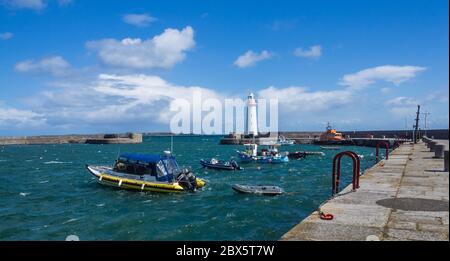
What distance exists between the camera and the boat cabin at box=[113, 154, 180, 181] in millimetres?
31266

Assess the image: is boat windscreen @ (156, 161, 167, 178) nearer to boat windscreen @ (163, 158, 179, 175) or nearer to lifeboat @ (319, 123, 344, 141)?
boat windscreen @ (163, 158, 179, 175)

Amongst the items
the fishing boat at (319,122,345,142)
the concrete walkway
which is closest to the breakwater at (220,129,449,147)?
the fishing boat at (319,122,345,142)

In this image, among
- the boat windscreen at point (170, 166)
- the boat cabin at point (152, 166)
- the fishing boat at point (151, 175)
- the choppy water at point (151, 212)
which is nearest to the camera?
the choppy water at point (151, 212)

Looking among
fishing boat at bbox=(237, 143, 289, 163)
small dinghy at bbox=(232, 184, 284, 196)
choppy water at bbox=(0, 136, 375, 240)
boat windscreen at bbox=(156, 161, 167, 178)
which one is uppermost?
boat windscreen at bbox=(156, 161, 167, 178)

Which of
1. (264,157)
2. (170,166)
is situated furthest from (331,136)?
(170,166)

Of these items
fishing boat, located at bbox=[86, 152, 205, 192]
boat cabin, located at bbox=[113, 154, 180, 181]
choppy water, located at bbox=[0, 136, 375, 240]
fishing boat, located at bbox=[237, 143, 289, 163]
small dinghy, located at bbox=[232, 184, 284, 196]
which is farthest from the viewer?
fishing boat, located at bbox=[237, 143, 289, 163]

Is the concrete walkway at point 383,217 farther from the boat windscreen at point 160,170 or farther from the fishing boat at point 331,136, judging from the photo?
the fishing boat at point 331,136

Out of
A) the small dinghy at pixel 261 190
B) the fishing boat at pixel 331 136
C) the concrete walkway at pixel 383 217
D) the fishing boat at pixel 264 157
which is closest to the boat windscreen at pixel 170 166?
the small dinghy at pixel 261 190

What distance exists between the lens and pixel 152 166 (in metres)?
31.8

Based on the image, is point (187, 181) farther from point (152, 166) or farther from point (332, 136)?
point (332, 136)

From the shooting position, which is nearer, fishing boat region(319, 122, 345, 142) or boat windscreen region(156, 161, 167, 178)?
boat windscreen region(156, 161, 167, 178)

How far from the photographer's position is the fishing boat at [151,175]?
100 ft
